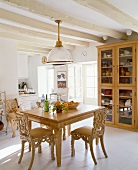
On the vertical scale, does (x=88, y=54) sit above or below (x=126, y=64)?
above

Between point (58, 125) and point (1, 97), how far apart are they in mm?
2650

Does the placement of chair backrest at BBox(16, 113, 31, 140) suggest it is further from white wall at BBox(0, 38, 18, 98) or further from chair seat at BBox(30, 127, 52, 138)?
white wall at BBox(0, 38, 18, 98)

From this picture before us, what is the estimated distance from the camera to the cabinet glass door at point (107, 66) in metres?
4.96

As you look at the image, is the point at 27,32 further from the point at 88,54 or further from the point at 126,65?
the point at 126,65

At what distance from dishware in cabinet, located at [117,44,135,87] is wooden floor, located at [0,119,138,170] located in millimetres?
1417

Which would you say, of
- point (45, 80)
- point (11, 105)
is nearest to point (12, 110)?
point (11, 105)

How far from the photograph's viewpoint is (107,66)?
199 inches

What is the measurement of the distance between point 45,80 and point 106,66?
12.3 feet

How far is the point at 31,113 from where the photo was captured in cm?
328

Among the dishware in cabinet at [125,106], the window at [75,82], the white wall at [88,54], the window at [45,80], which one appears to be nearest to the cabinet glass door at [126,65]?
the dishware in cabinet at [125,106]

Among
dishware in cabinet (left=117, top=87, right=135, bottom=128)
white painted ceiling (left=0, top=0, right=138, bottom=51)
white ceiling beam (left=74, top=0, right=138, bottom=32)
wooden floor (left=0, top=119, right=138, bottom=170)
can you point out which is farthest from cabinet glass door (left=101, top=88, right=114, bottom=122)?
white ceiling beam (left=74, top=0, right=138, bottom=32)

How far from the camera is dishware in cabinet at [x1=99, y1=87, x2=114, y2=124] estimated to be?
4977 mm

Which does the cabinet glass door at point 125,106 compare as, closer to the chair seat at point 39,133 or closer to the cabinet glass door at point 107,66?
the cabinet glass door at point 107,66

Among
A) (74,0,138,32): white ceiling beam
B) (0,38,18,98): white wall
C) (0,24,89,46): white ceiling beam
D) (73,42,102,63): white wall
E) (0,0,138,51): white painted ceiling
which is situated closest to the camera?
(74,0,138,32): white ceiling beam
